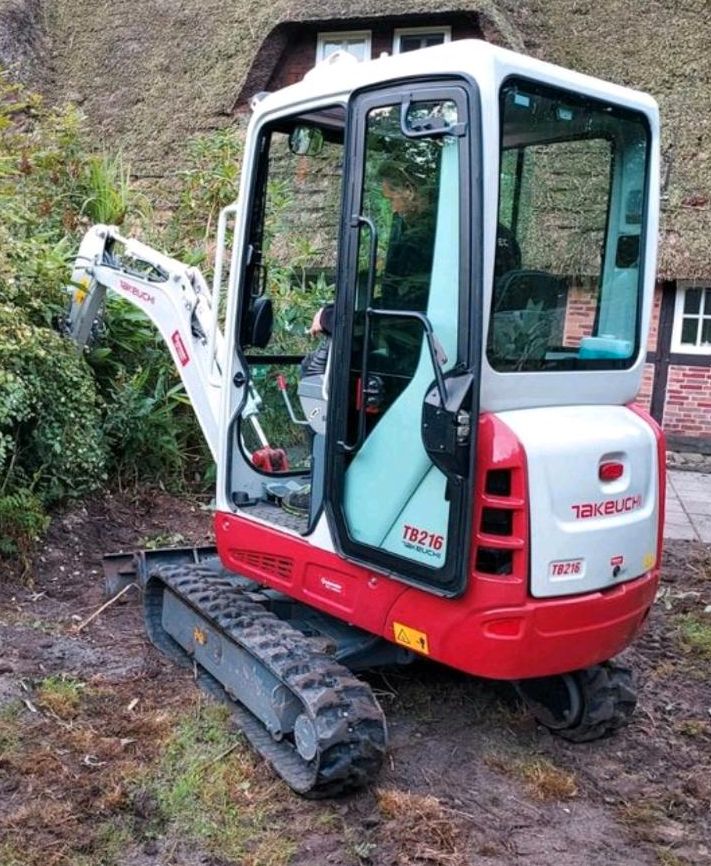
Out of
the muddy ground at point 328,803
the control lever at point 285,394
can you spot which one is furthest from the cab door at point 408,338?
the control lever at point 285,394

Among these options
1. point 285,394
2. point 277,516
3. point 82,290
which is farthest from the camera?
point 82,290

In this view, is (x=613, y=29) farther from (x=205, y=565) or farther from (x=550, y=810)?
(x=550, y=810)

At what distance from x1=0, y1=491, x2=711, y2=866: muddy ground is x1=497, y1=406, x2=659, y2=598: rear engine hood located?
78cm

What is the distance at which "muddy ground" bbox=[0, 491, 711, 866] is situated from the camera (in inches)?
110

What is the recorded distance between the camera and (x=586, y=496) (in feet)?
9.72

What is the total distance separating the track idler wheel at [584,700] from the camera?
11.4 ft

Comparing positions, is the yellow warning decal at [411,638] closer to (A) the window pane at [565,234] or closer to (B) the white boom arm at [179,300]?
(A) the window pane at [565,234]

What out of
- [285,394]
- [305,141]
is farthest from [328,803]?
[305,141]

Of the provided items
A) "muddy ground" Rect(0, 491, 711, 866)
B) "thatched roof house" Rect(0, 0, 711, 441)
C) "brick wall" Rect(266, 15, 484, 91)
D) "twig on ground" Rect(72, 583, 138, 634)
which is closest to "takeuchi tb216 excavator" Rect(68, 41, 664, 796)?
"muddy ground" Rect(0, 491, 711, 866)

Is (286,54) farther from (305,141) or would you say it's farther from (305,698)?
(305,698)

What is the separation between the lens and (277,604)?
3.85 metres

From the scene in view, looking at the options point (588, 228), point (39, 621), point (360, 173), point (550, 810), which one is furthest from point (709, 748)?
point (39, 621)

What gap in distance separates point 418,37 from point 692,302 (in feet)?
14.5

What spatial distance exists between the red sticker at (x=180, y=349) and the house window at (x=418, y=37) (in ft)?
24.4
